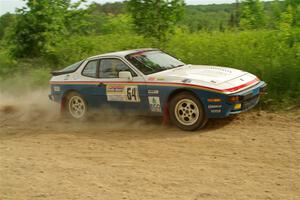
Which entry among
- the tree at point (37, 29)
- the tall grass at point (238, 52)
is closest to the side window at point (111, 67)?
the tall grass at point (238, 52)

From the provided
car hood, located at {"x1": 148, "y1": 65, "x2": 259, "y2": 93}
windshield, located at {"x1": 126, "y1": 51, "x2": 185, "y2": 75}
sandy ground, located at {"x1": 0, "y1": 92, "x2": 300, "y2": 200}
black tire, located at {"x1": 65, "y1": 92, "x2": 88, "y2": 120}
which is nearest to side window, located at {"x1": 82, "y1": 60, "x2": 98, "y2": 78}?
black tire, located at {"x1": 65, "y1": 92, "x2": 88, "y2": 120}

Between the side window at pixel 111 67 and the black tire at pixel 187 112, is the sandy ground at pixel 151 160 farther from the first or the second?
the side window at pixel 111 67

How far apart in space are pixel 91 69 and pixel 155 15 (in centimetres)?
335

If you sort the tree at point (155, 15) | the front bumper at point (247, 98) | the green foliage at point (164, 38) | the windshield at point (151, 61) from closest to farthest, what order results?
the front bumper at point (247, 98) < the windshield at point (151, 61) < the green foliage at point (164, 38) < the tree at point (155, 15)

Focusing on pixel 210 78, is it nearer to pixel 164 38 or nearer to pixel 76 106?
pixel 76 106

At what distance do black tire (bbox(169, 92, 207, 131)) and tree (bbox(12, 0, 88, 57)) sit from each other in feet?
28.8

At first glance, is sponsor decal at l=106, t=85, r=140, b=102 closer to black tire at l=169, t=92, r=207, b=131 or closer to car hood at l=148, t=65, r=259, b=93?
car hood at l=148, t=65, r=259, b=93

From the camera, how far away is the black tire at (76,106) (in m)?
9.30

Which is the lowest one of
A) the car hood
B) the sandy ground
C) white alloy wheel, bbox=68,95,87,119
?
the sandy ground

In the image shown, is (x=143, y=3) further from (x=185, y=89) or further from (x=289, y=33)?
(x=185, y=89)

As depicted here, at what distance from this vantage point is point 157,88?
26.1 feet

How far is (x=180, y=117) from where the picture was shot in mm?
7766

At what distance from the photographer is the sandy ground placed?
502 centimetres

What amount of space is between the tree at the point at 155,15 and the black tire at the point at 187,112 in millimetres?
4493
